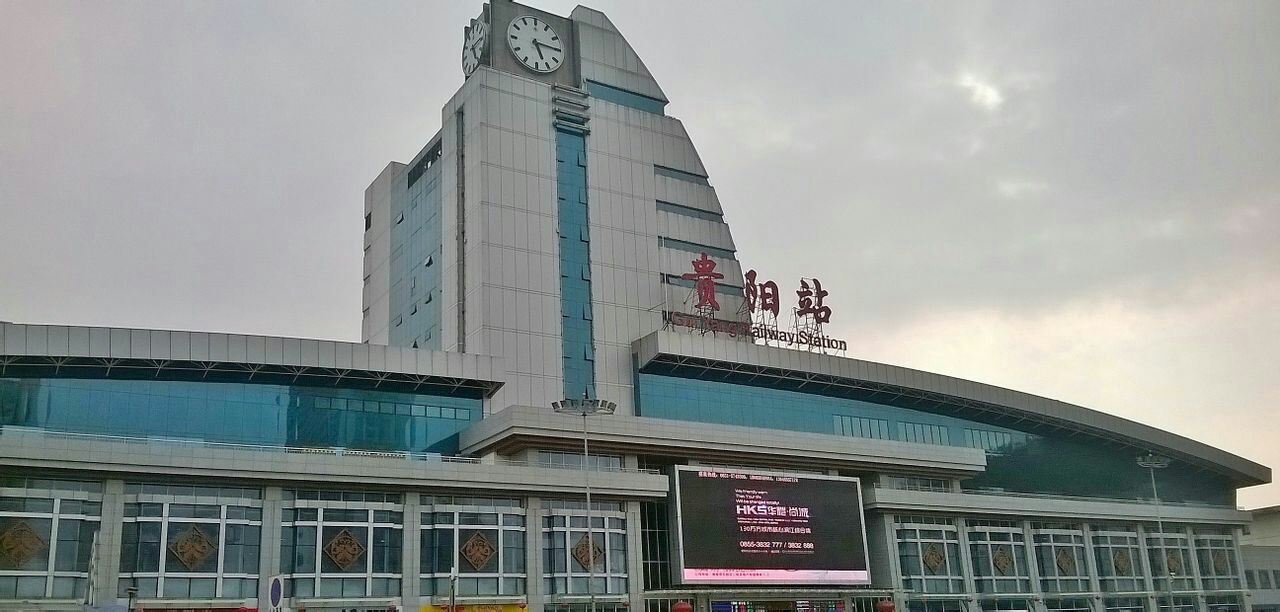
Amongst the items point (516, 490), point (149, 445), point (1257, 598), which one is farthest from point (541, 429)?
point (1257, 598)

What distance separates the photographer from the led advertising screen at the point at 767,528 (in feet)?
205

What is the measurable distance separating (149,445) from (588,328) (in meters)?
28.8

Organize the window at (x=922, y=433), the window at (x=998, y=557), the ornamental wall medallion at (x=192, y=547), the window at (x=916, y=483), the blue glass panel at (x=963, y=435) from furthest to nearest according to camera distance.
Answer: the window at (x=922, y=433)
the window at (x=998, y=557)
the blue glass panel at (x=963, y=435)
the window at (x=916, y=483)
the ornamental wall medallion at (x=192, y=547)

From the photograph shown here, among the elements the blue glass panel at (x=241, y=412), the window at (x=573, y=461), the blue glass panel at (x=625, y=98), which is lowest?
the window at (x=573, y=461)

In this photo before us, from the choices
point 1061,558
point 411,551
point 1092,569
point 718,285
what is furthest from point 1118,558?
point 411,551

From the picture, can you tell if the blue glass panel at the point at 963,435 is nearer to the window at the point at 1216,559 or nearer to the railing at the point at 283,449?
the window at the point at 1216,559

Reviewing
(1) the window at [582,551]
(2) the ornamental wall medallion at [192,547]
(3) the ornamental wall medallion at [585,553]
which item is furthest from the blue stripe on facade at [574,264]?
(2) the ornamental wall medallion at [192,547]

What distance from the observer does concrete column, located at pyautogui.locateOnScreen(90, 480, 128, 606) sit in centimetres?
4878

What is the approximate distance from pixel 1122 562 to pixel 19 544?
72.3 meters

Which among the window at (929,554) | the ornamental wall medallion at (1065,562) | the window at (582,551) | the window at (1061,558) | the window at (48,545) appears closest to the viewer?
the window at (48,545)

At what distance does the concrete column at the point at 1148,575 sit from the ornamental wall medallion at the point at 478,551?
53.5 metres

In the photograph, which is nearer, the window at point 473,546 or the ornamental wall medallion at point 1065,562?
the window at point 473,546

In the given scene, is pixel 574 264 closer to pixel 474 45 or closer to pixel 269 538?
pixel 474 45

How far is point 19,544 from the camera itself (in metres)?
48.1
